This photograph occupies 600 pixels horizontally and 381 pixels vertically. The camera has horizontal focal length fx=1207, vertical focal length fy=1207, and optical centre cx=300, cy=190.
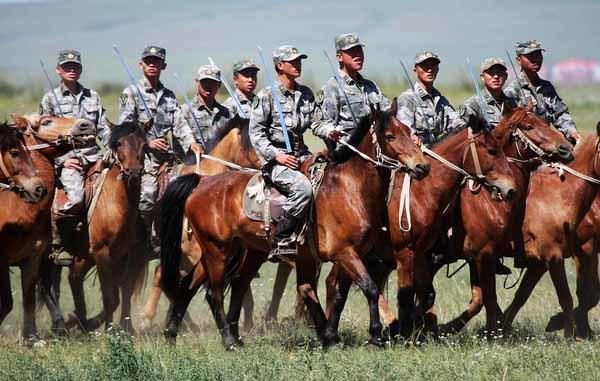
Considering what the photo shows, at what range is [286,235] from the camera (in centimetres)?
1234

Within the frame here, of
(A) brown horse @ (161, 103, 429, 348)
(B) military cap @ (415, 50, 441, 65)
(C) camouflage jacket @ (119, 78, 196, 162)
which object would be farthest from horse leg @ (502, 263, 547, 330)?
(C) camouflage jacket @ (119, 78, 196, 162)

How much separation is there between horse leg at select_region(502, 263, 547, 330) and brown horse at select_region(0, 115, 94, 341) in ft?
16.9

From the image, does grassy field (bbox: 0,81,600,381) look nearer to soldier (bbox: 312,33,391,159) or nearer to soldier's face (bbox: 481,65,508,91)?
soldier (bbox: 312,33,391,159)

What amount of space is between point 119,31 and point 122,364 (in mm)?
112825

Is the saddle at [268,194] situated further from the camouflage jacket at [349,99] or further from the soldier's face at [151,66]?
the soldier's face at [151,66]

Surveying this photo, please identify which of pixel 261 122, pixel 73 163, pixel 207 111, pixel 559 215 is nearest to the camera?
pixel 261 122

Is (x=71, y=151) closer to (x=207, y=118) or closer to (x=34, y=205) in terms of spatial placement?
(x=34, y=205)

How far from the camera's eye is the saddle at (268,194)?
12.5 meters

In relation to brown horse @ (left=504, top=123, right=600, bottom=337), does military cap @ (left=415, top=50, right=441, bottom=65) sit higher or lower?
higher

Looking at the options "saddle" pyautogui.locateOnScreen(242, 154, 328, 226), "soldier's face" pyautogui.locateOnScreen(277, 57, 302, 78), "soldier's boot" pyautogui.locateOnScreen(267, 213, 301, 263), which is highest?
"soldier's face" pyautogui.locateOnScreen(277, 57, 302, 78)

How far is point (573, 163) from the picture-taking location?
13.7 metres

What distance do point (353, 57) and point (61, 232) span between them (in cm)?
419

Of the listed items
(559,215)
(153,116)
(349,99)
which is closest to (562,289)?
(559,215)

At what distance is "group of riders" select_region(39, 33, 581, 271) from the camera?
41.0 feet
